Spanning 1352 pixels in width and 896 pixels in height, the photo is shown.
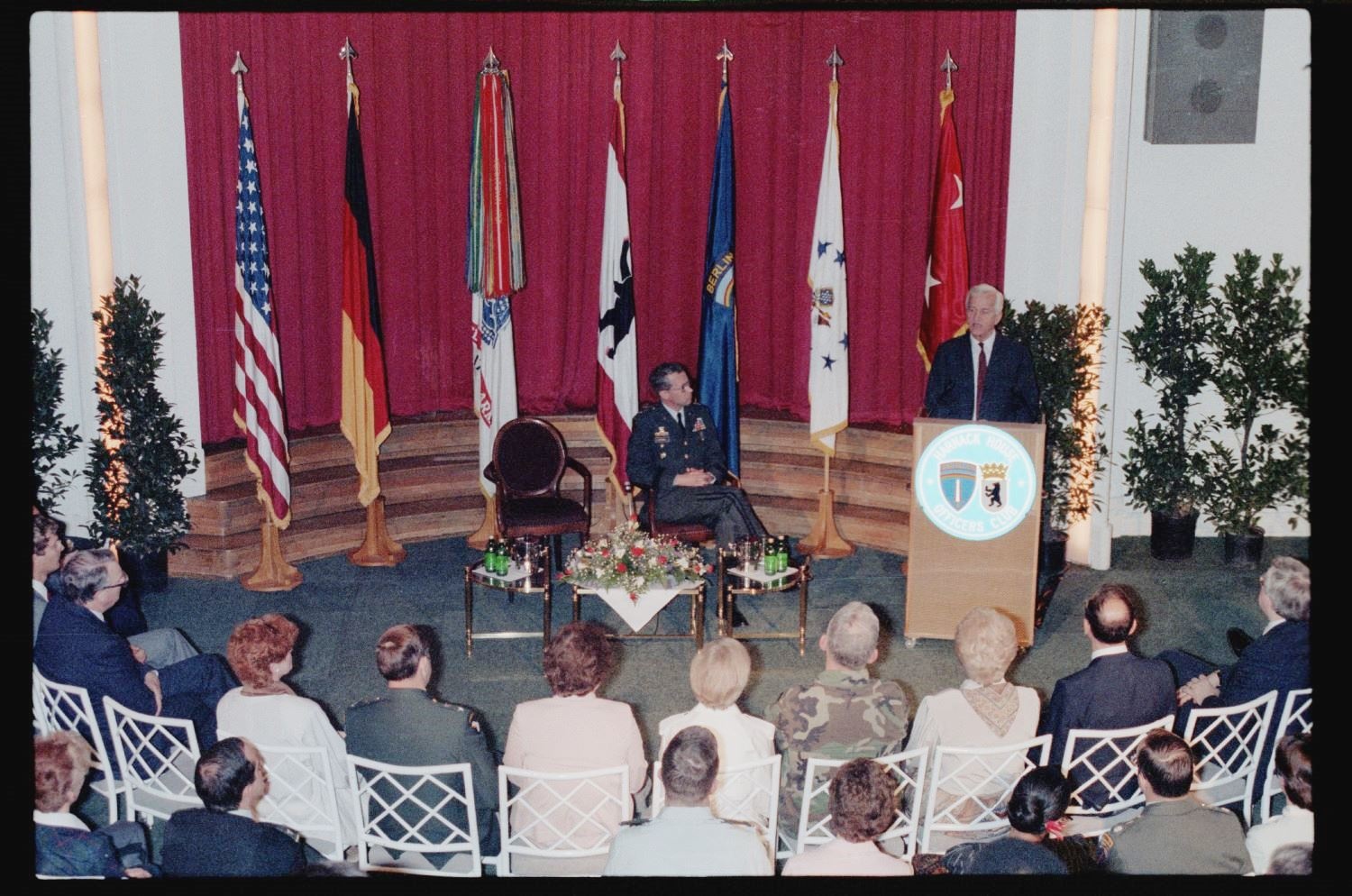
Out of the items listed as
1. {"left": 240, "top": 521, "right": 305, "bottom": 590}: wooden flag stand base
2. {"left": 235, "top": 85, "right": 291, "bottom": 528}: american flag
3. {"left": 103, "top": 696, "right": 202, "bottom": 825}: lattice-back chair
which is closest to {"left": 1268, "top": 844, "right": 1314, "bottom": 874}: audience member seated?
{"left": 103, "top": 696, "right": 202, "bottom": 825}: lattice-back chair

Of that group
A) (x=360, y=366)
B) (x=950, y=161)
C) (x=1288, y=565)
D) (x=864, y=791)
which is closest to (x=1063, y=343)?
(x=950, y=161)

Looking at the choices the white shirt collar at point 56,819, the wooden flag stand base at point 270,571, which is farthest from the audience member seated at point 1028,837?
the wooden flag stand base at point 270,571

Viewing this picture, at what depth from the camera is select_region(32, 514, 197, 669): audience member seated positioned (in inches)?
206

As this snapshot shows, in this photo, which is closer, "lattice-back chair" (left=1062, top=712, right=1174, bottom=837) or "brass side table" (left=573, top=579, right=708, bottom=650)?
"lattice-back chair" (left=1062, top=712, right=1174, bottom=837)

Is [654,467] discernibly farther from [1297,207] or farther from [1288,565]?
[1297,207]

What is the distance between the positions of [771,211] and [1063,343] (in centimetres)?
215

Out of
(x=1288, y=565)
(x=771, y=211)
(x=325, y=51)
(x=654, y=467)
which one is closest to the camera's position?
(x=1288, y=565)

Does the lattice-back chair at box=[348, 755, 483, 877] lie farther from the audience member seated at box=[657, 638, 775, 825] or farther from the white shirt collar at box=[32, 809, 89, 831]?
the white shirt collar at box=[32, 809, 89, 831]

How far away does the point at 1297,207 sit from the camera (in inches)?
299

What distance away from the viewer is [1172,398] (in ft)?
24.9

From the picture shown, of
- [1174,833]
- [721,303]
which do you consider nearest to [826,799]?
[1174,833]

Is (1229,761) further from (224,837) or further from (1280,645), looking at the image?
(224,837)

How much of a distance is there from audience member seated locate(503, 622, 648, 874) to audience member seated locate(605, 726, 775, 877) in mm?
528

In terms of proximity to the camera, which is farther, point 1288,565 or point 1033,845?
point 1288,565
